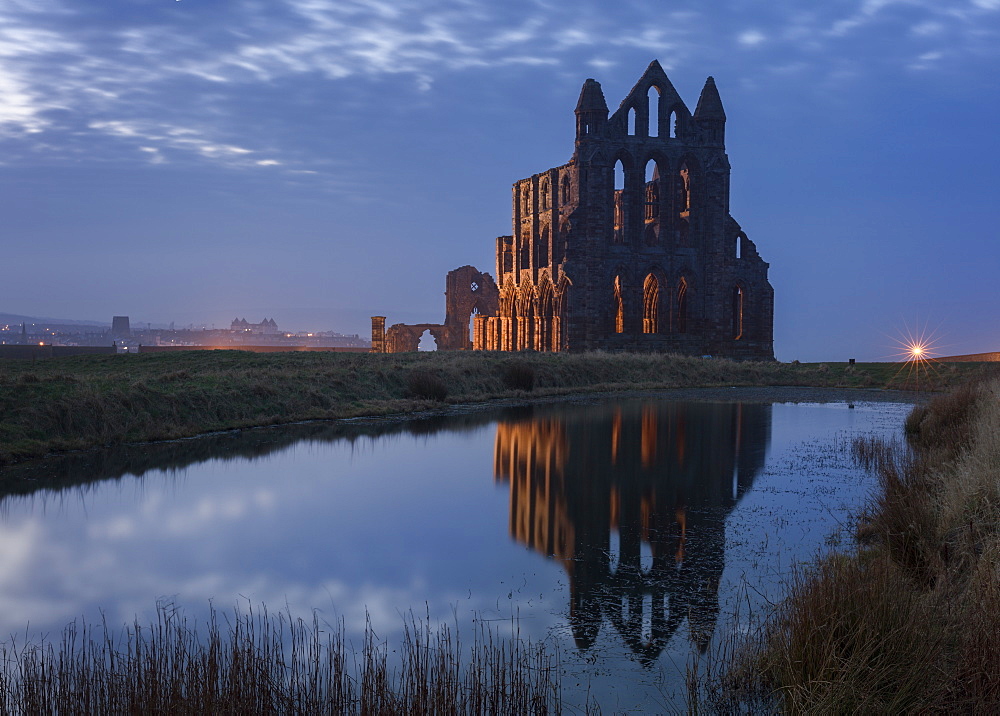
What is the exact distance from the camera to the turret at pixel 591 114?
53719 millimetres

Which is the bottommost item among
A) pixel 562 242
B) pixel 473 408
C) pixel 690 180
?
pixel 473 408

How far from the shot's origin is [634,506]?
42.7 feet

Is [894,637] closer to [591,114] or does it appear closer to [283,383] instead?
[283,383]

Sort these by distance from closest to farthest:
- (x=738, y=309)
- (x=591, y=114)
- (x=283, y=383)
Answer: (x=283, y=383)
(x=591, y=114)
(x=738, y=309)

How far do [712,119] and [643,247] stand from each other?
391 inches

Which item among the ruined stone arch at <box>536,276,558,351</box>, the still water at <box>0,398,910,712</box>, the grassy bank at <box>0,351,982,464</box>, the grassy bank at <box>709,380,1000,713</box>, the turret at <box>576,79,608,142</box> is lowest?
the still water at <box>0,398,910,712</box>

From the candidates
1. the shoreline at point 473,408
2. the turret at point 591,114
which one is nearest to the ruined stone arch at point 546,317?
the turret at point 591,114

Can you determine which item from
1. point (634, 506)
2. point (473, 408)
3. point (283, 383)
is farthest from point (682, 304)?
point (634, 506)

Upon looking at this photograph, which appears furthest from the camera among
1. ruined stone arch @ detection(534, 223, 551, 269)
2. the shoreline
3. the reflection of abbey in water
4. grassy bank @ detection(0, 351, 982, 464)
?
ruined stone arch @ detection(534, 223, 551, 269)

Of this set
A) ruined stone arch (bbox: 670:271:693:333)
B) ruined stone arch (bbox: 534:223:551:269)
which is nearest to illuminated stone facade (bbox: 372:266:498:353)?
ruined stone arch (bbox: 534:223:551:269)

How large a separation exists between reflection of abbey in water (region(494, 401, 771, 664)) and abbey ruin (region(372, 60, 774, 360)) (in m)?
28.6

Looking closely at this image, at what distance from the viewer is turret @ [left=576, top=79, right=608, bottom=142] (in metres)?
53.7

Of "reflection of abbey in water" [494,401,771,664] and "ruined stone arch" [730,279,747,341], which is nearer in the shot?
"reflection of abbey in water" [494,401,771,664]

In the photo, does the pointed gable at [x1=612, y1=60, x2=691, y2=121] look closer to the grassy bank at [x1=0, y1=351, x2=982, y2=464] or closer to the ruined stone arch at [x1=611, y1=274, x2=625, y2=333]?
the ruined stone arch at [x1=611, y1=274, x2=625, y2=333]
